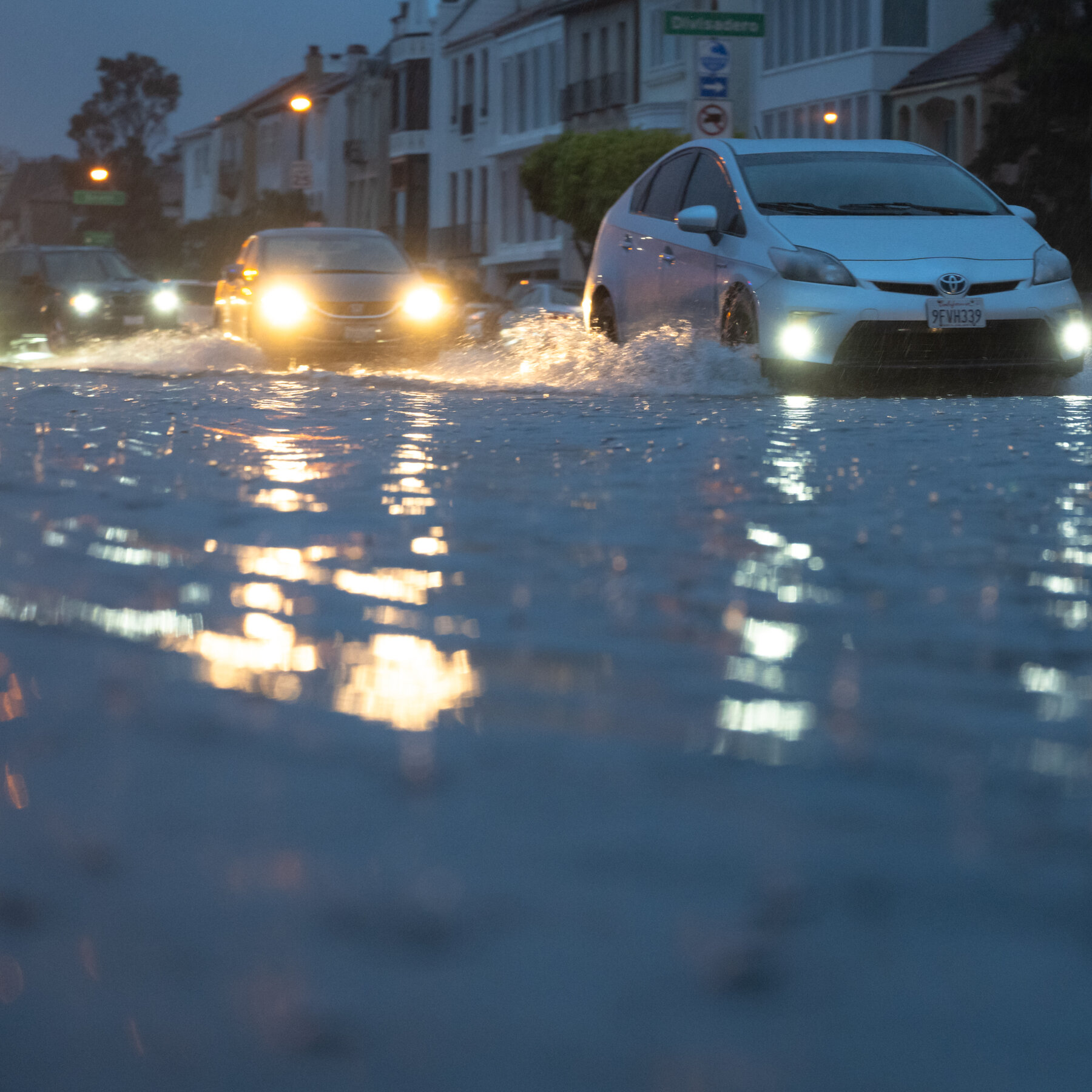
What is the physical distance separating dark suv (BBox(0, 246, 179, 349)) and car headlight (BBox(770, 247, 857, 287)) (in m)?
12.4

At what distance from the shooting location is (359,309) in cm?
1480

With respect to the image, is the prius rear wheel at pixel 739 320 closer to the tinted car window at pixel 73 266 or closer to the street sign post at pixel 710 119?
the street sign post at pixel 710 119

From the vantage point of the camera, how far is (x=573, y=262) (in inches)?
1797

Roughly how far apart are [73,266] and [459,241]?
3373 centimetres

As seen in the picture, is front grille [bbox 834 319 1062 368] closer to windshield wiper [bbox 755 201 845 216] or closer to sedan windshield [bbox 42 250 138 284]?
windshield wiper [bbox 755 201 845 216]

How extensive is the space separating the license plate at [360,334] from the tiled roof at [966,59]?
66.1ft

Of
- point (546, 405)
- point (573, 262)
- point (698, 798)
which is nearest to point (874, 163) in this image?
point (546, 405)

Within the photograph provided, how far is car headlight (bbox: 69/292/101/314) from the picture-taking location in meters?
19.5

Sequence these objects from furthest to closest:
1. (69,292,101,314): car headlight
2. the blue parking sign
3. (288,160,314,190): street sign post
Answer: (288,160,314,190): street sign post < (69,292,101,314): car headlight < the blue parking sign

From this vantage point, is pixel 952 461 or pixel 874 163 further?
pixel 874 163

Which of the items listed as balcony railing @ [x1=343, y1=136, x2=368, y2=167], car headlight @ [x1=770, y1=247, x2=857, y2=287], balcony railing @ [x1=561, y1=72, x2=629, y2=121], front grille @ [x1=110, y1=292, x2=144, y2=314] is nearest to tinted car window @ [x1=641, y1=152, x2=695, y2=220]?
car headlight @ [x1=770, y1=247, x2=857, y2=287]

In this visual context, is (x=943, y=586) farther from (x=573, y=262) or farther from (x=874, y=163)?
(x=573, y=262)

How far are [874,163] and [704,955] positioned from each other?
846cm

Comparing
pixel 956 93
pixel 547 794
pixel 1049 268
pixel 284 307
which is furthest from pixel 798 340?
pixel 956 93
